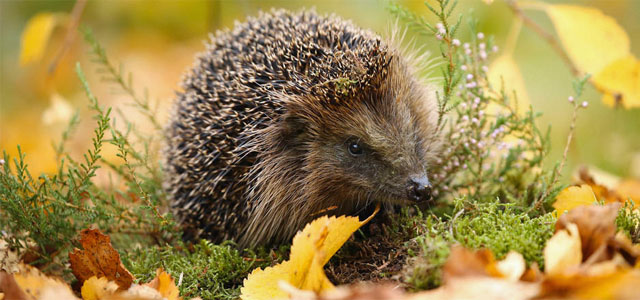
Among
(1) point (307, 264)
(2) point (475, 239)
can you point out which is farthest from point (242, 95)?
(2) point (475, 239)

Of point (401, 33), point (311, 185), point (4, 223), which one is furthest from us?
point (401, 33)

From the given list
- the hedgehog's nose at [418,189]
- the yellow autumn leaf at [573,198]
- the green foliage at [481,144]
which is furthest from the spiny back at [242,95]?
the yellow autumn leaf at [573,198]

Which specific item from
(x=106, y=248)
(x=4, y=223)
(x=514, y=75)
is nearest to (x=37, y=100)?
(x=4, y=223)

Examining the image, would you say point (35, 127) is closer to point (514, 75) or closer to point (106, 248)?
point (106, 248)

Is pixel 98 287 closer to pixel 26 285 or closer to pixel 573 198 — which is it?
pixel 26 285

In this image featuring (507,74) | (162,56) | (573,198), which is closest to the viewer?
(573,198)

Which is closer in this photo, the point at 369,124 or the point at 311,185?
the point at 369,124

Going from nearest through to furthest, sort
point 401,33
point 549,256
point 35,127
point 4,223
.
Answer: point 549,256, point 4,223, point 401,33, point 35,127

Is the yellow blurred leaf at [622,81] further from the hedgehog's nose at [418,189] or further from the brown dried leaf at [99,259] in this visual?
the brown dried leaf at [99,259]
